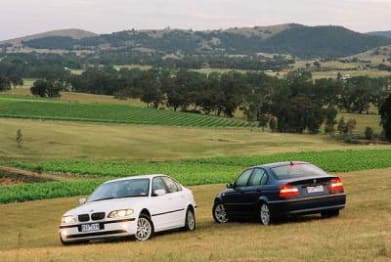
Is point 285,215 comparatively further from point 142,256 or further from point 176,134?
point 176,134

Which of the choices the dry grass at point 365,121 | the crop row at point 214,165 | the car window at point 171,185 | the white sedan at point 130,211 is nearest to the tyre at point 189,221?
the white sedan at point 130,211

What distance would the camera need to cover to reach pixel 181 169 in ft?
169

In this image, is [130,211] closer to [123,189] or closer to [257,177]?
[123,189]

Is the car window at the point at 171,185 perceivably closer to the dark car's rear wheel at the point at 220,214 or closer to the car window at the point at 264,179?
the car window at the point at 264,179

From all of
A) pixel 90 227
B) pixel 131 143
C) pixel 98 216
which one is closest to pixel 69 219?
pixel 90 227

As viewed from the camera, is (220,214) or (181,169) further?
(181,169)

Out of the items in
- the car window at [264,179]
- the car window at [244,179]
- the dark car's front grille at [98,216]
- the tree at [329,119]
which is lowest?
the tree at [329,119]

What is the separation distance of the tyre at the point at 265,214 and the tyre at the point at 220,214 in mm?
1817

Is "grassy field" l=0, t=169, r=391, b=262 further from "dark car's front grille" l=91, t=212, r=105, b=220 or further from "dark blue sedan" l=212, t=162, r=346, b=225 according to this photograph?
"dark car's front grille" l=91, t=212, r=105, b=220

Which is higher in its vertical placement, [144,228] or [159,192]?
[159,192]

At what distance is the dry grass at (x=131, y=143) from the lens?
66.2 metres

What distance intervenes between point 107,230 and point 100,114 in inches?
3822

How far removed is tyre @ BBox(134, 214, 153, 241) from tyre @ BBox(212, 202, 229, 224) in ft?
11.8

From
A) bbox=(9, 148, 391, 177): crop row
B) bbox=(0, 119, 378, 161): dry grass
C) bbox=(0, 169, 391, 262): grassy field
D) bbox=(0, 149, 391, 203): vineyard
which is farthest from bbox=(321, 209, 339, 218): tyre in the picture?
bbox=(0, 119, 378, 161): dry grass
